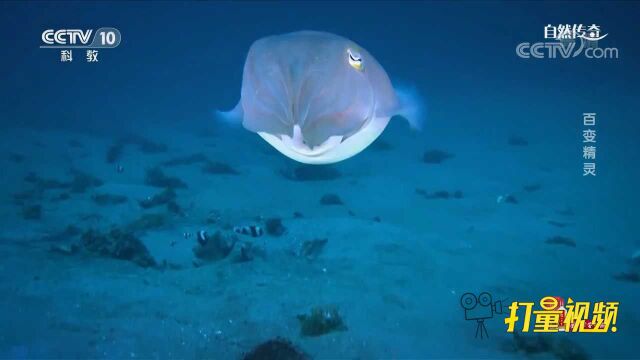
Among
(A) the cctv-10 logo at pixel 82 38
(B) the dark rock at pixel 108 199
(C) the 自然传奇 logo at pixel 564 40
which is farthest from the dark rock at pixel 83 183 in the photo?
(C) the 自然传奇 logo at pixel 564 40

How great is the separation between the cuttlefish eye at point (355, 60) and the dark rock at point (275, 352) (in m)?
2.16

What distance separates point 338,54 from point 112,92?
30.6 metres

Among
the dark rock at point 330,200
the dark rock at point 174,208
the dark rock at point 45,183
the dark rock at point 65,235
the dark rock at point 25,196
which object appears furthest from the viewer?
the dark rock at point 45,183

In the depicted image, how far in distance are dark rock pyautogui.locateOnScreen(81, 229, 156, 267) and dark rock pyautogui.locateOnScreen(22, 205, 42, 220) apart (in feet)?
6.98

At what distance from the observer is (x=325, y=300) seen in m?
4.81

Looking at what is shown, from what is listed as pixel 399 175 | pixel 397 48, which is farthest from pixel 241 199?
pixel 397 48

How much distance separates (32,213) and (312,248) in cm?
471

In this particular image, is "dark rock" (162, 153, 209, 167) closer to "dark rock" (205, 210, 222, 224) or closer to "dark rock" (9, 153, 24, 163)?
"dark rock" (9, 153, 24, 163)

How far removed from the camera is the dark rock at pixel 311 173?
34.4 ft

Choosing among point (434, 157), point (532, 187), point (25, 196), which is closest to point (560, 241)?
point (532, 187)

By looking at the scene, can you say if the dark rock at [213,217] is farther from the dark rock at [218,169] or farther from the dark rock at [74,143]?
the dark rock at [74,143]

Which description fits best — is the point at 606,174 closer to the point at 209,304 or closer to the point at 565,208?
the point at 565,208

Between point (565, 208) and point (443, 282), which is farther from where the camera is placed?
point (565, 208)

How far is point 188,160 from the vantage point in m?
12.4
